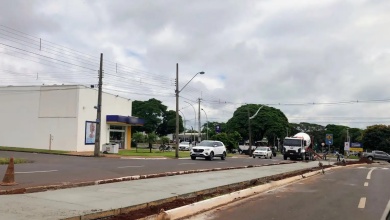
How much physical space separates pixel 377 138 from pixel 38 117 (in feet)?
271

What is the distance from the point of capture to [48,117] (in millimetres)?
40469

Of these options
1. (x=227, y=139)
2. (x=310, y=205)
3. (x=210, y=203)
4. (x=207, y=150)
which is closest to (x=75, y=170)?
(x=210, y=203)

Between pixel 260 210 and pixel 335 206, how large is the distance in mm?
2217

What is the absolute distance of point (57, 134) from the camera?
132ft

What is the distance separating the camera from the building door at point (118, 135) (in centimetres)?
4928

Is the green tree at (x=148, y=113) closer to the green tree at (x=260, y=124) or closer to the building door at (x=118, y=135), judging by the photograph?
the green tree at (x=260, y=124)

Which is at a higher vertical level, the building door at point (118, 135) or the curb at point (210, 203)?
the building door at point (118, 135)

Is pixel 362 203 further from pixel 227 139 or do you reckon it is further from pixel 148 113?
pixel 148 113

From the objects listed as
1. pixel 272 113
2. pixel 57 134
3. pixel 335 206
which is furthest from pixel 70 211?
pixel 272 113

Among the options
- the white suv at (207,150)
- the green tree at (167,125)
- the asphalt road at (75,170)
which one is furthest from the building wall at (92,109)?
the green tree at (167,125)

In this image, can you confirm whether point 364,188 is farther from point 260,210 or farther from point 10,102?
→ point 10,102

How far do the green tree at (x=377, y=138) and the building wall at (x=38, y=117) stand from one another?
8021 cm

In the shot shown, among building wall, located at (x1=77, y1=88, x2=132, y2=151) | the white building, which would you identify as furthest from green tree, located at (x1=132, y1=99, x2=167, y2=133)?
the white building

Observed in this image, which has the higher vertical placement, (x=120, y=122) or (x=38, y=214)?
(x=120, y=122)
